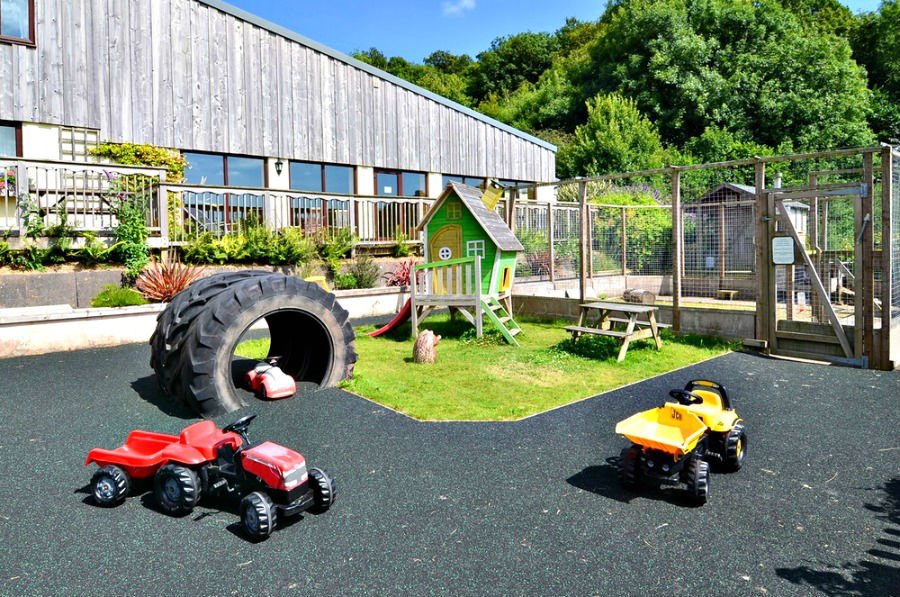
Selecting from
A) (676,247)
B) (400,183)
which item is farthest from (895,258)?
(400,183)

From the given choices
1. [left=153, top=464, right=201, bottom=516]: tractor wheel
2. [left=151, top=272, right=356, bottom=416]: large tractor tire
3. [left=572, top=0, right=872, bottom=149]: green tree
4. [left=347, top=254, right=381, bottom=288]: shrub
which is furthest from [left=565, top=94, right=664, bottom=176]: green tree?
[left=153, top=464, right=201, bottom=516]: tractor wheel

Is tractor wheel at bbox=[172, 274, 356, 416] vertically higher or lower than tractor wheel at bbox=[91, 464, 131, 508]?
higher

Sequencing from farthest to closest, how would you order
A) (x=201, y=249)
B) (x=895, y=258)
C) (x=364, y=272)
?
(x=364, y=272) < (x=201, y=249) < (x=895, y=258)

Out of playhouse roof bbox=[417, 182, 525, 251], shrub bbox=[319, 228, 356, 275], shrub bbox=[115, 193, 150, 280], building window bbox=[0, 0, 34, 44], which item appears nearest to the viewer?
playhouse roof bbox=[417, 182, 525, 251]

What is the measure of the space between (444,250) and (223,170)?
25.9 feet

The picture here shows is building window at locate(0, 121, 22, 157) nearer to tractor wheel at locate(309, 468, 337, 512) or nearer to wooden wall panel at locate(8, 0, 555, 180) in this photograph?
wooden wall panel at locate(8, 0, 555, 180)

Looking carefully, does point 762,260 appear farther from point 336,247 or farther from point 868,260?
point 336,247

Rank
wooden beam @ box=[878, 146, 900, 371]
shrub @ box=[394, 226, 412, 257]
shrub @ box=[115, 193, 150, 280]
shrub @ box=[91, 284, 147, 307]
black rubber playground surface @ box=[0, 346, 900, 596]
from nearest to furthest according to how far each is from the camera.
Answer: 1. black rubber playground surface @ box=[0, 346, 900, 596]
2. wooden beam @ box=[878, 146, 900, 371]
3. shrub @ box=[91, 284, 147, 307]
4. shrub @ box=[115, 193, 150, 280]
5. shrub @ box=[394, 226, 412, 257]

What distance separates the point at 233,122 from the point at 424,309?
8756mm

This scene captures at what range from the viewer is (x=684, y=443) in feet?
12.8

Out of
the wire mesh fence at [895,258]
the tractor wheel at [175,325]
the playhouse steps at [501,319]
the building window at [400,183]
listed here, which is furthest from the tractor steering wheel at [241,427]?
the building window at [400,183]

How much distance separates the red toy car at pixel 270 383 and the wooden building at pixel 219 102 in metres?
10.1

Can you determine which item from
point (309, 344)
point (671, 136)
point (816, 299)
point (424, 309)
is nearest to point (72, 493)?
point (309, 344)

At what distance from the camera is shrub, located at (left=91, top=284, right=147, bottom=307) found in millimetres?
10153
